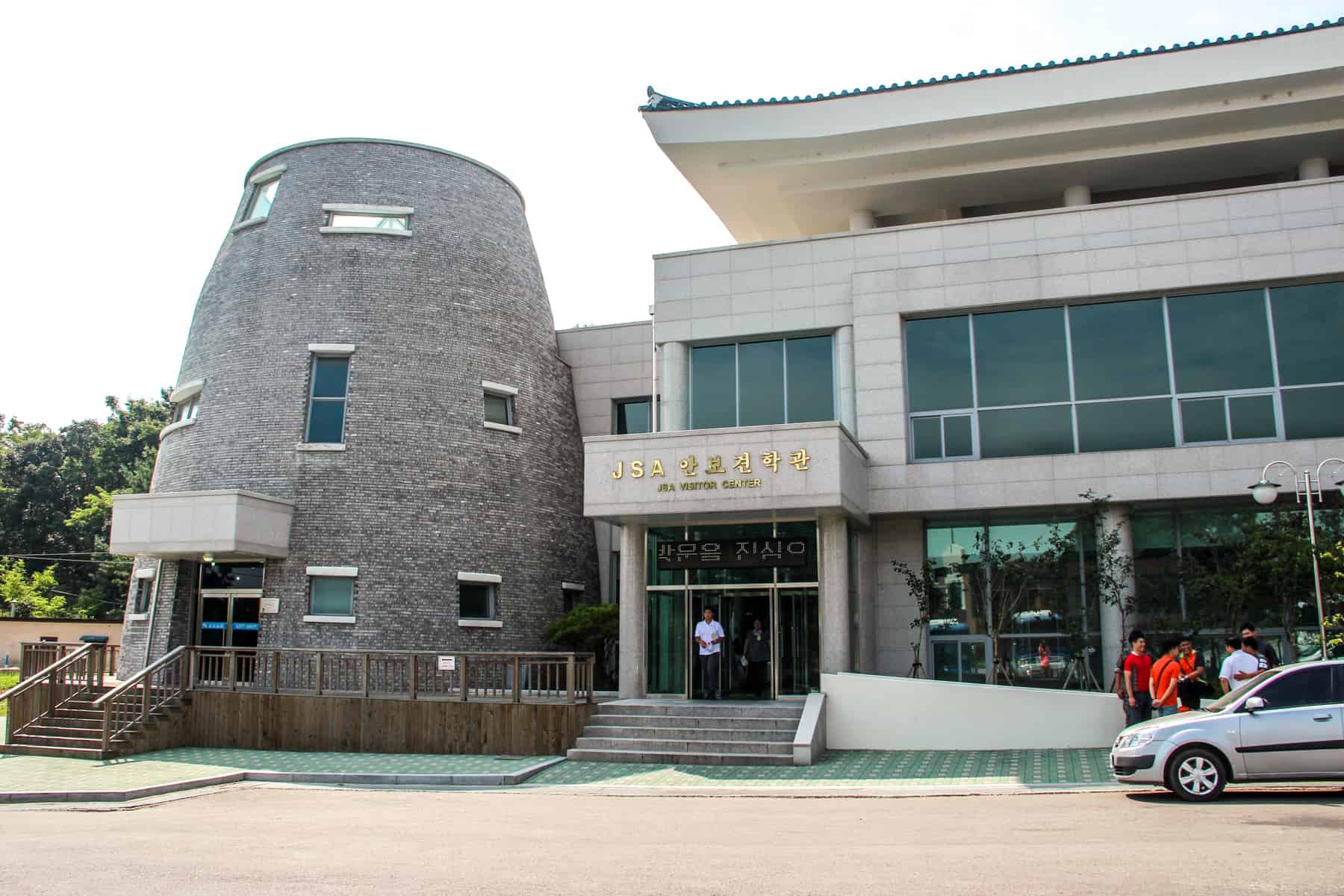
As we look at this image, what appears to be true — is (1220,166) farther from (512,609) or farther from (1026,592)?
(512,609)

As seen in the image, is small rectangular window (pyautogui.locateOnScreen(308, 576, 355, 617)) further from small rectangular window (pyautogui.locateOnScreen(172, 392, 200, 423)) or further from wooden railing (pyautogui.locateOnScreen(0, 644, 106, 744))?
small rectangular window (pyautogui.locateOnScreen(172, 392, 200, 423))

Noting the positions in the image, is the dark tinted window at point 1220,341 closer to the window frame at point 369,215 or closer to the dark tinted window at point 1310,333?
the dark tinted window at point 1310,333

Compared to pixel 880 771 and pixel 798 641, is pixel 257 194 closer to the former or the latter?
pixel 798 641

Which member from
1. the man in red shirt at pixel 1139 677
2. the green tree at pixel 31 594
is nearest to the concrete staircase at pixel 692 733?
the man in red shirt at pixel 1139 677

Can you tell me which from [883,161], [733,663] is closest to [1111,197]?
[883,161]

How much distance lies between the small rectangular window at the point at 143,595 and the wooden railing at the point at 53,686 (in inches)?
163

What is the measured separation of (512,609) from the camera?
24.8m

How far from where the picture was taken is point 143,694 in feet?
63.5

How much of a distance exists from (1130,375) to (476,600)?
14156mm

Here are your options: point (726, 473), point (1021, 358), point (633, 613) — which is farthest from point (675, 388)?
point (1021, 358)

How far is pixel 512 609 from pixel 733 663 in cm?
686

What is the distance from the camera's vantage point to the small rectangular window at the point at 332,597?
907 inches

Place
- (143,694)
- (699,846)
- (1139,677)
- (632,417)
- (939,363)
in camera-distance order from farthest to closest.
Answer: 1. (632,417)
2. (939,363)
3. (143,694)
4. (1139,677)
5. (699,846)

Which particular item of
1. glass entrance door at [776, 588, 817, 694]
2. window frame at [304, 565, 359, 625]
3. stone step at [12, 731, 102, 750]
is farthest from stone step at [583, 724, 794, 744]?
stone step at [12, 731, 102, 750]
